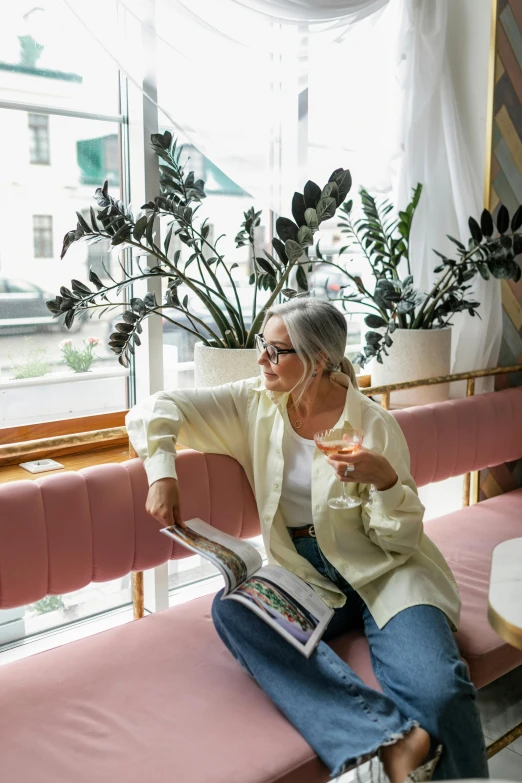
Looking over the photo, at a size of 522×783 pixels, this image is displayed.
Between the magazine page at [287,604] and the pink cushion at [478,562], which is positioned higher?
the magazine page at [287,604]

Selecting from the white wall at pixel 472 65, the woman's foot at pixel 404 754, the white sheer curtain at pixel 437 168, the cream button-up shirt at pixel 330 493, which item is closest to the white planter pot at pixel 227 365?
the cream button-up shirt at pixel 330 493

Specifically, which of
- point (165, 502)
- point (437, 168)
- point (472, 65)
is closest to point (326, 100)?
point (437, 168)

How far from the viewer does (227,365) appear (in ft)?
8.50

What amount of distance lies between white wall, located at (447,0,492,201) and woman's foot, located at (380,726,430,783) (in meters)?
2.52

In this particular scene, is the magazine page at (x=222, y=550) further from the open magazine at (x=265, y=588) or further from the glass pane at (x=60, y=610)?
the glass pane at (x=60, y=610)

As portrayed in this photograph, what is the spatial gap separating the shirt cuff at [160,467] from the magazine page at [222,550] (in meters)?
0.13

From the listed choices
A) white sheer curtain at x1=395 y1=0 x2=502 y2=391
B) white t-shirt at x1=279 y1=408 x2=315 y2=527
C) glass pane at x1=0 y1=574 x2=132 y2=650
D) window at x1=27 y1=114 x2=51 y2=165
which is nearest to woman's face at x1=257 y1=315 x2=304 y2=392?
white t-shirt at x1=279 y1=408 x2=315 y2=527

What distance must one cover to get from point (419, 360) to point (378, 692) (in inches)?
70.9

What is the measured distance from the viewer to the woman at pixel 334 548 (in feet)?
5.41

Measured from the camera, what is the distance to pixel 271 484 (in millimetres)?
2123

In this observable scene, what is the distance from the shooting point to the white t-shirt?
211 cm

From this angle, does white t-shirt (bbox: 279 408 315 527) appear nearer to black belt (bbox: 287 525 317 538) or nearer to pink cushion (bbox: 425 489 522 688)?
black belt (bbox: 287 525 317 538)

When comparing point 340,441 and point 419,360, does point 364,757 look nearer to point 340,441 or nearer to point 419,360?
point 340,441

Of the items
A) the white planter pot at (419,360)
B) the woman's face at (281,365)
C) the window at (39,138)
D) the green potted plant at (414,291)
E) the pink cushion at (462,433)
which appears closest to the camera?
the woman's face at (281,365)
